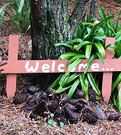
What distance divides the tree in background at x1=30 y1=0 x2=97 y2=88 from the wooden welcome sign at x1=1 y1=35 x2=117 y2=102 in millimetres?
188

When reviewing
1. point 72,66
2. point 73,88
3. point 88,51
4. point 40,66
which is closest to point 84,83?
point 73,88

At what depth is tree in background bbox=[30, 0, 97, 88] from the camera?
1992 mm

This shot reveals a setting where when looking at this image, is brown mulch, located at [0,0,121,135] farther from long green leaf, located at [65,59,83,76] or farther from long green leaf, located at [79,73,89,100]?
long green leaf, located at [65,59,83,76]

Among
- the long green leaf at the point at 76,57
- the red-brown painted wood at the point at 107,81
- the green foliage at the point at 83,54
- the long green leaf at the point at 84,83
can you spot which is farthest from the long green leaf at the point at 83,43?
the long green leaf at the point at 84,83

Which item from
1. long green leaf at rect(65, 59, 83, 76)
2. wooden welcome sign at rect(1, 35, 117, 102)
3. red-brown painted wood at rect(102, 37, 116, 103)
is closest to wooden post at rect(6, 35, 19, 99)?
wooden welcome sign at rect(1, 35, 117, 102)

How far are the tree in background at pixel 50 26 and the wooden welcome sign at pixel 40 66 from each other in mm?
188

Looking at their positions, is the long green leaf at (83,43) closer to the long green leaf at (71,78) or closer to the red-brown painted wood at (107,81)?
the red-brown painted wood at (107,81)

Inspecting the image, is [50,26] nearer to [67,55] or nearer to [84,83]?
[67,55]

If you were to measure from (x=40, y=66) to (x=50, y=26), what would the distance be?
0.48 meters

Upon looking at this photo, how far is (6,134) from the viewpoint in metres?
1.51

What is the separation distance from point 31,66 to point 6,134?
2.53ft

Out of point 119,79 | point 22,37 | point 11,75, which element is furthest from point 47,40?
point 22,37

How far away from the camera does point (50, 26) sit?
2.05m

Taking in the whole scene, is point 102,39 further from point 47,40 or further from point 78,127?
point 78,127
